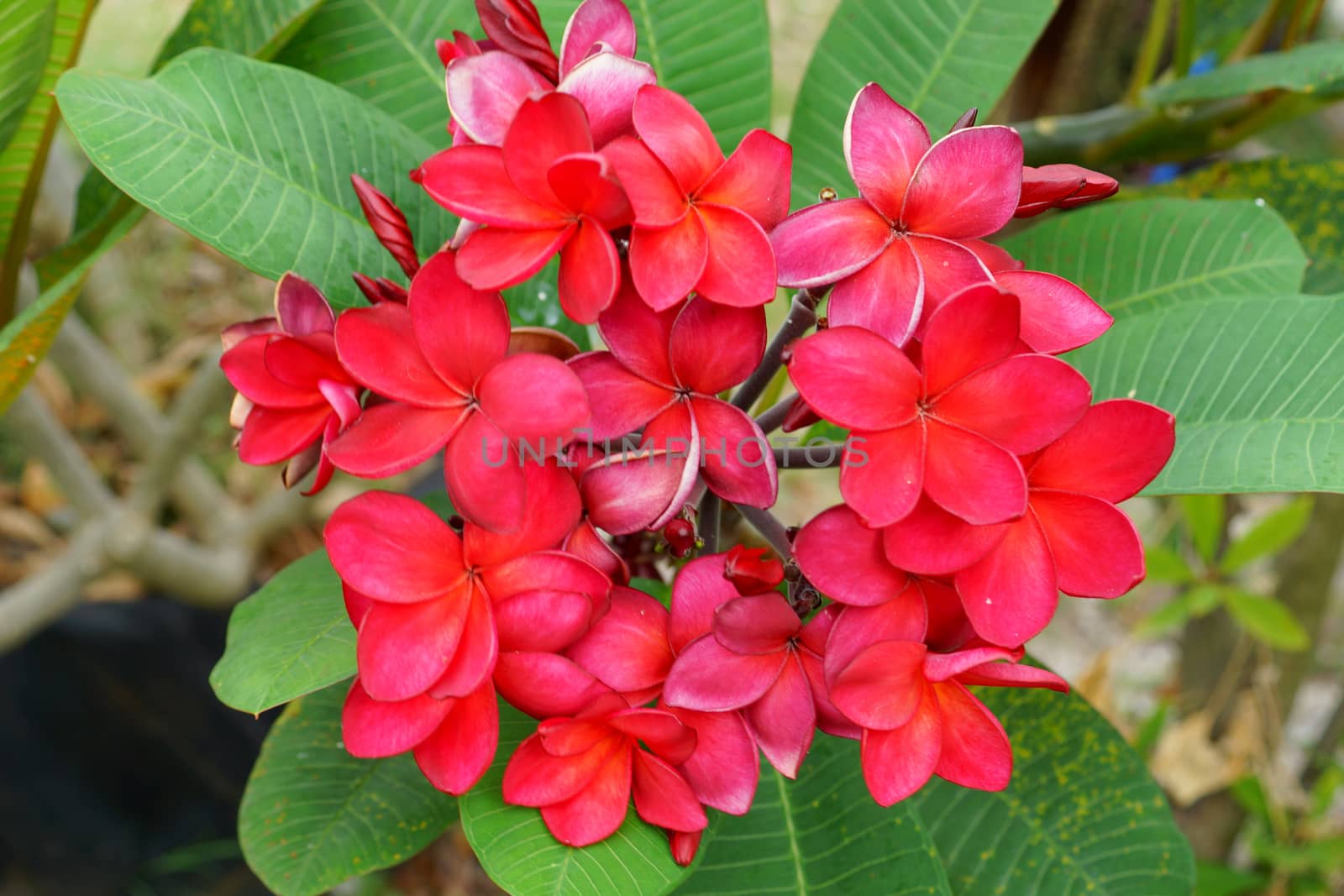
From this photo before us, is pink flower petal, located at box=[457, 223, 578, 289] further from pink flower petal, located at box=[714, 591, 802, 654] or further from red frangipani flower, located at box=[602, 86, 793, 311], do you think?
pink flower petal, located at box=[714, 591, 802, 654]

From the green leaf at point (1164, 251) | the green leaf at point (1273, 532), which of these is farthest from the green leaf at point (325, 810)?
the green leaf at point (1273, 532)

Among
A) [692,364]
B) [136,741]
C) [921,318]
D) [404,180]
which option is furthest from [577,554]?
[136,741]

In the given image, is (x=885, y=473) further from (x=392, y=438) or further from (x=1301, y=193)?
(x=1301, y=193)

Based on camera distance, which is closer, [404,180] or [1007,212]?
[1007,212]

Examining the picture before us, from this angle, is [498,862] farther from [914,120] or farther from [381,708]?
[914,120]

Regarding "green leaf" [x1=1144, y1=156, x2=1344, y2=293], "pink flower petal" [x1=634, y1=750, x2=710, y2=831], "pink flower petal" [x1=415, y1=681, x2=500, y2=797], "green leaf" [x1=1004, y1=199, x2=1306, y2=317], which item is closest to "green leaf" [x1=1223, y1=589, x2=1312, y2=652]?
"green leaf" [x1=1144, y1=156, x2=1344, y2=293]

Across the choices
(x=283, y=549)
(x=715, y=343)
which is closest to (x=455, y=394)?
(x=715, y=343)
